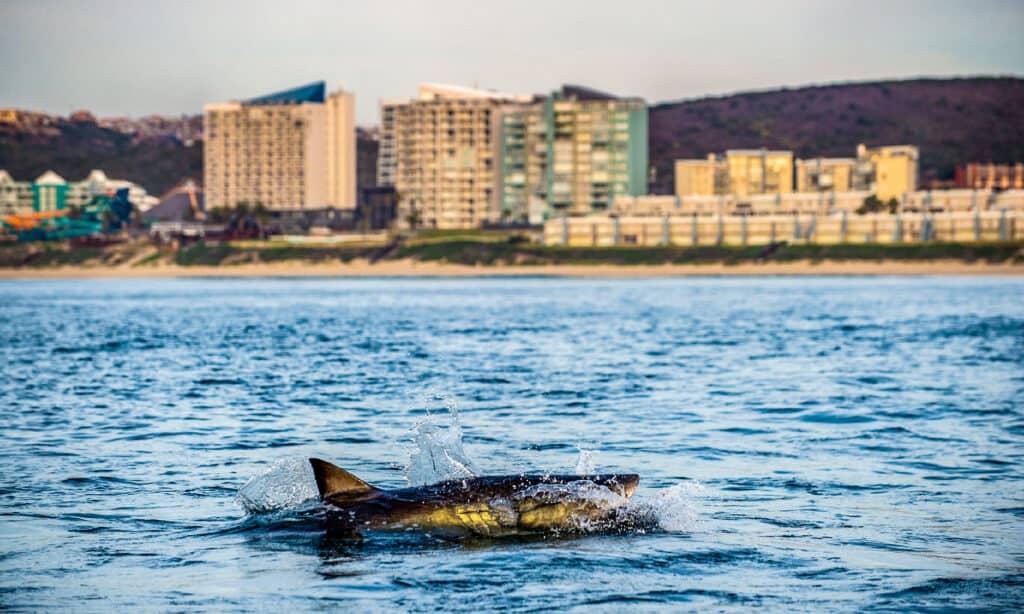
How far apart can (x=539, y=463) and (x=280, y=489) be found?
18.1 feet

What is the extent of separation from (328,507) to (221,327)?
200 feet

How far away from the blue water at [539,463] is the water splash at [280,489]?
67 mm

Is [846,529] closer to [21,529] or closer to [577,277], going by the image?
[21,529]

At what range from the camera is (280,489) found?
1989 centimetres

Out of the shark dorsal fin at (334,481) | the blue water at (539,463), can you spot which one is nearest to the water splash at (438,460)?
the blue water at (539,463)

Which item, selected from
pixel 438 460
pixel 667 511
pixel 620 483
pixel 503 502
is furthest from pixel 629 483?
pixel 438 460

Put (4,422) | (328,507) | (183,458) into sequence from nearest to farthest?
1. (328,507)
2. (183,458)
3. (4,422)

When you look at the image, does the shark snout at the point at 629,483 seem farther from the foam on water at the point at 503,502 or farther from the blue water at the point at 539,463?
the blue water at the point at 539,463

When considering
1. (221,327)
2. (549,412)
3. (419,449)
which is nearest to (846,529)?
(419,449)

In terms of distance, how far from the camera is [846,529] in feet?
60.3

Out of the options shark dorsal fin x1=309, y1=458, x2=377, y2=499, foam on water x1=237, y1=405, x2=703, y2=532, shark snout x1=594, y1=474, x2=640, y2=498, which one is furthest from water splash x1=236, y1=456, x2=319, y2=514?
shark snout x1=594, y1=474, x2=640, y2=498

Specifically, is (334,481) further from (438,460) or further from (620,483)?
(438,460)

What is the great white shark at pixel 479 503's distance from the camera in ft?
56.7

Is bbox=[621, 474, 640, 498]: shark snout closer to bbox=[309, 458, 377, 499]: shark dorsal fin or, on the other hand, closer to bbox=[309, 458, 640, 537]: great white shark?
bbox=[309, 458, 640, 537]: great white shark
